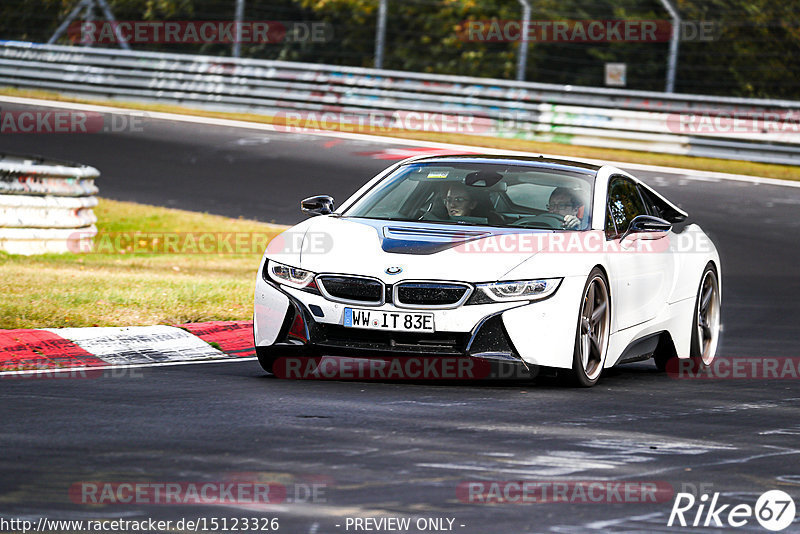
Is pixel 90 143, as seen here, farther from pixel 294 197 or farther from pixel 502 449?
pixel 502 449

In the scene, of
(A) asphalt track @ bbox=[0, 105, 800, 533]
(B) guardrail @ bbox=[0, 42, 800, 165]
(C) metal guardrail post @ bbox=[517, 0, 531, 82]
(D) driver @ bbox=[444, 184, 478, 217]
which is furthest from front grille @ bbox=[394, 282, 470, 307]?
(C) metal guardrail post @ bbox=[517, 0, 531, 82]

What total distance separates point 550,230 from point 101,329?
3236mm

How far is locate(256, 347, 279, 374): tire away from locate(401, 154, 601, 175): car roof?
6.27 ft

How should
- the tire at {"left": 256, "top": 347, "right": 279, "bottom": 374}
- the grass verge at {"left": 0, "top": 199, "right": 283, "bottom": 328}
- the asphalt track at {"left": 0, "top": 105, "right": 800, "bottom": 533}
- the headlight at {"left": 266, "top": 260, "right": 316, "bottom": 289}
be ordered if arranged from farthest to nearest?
the grass verge at {"left": 0, "top": 199, "right": 283, "bottom": 328}
the tire at {"left": 256, "top": 347, "right": 279, "bottom": 374}
the headlight at {"left": 266, "top": 260, "right": 316, "bottom": 289}
the asphalt track at {"left": 0, "top": 105, "right": 800, "bottom": 533}

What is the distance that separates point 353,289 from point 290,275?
0.43m

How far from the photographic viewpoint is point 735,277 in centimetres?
1548

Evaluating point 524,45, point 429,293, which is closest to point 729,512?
point 429,293

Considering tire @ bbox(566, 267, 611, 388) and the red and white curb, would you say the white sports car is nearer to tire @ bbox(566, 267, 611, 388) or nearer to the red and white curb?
tire @ bbox(566, 267, 611, 388)

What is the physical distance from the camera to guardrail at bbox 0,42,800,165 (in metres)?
24.4

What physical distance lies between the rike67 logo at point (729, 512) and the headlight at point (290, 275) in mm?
3221

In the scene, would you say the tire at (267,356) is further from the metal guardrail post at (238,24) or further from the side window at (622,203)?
the metal guardrail post at (238,24)

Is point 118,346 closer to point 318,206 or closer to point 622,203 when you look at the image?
point 318,206

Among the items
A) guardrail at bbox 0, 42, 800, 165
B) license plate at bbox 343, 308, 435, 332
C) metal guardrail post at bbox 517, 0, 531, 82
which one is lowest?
license plate at bbox 343, 308, 435, 332

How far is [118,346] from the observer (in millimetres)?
9844
